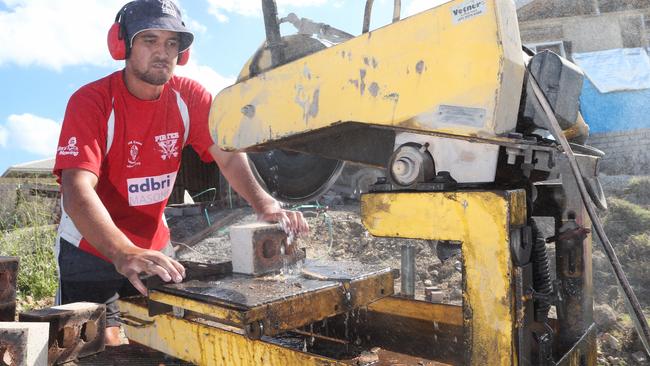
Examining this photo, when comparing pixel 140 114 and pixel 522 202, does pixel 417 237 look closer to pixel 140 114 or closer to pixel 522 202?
pixel 522 202

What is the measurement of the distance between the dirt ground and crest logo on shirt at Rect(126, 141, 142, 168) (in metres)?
0.62

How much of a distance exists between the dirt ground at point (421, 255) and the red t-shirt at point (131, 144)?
0.48m

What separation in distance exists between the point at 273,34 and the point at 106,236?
988mm

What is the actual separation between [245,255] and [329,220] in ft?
14.0

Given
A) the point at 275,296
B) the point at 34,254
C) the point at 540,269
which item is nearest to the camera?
the point at 540,269

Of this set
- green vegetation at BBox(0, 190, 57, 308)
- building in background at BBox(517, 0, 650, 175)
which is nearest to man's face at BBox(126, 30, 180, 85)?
green vegetation at BBox(0, 190, 57, 308)

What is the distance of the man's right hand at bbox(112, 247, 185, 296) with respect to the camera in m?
1.69

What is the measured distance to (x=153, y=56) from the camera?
244 cm

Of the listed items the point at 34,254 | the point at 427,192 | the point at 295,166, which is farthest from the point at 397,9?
the point at 34,254

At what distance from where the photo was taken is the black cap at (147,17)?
231 centimetres

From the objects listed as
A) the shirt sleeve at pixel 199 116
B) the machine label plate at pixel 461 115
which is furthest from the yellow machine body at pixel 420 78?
the shirt sleeve at pixel 199 116

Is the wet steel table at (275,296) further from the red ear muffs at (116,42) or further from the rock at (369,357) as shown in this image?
the red ear muffs at (116,42)

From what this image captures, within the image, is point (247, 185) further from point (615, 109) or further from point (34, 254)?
point (615, 109)

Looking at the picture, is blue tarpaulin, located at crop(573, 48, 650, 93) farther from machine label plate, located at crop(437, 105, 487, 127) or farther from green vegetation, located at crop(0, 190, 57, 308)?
machine label plate, located at crop(437, 105, 487, 127)
